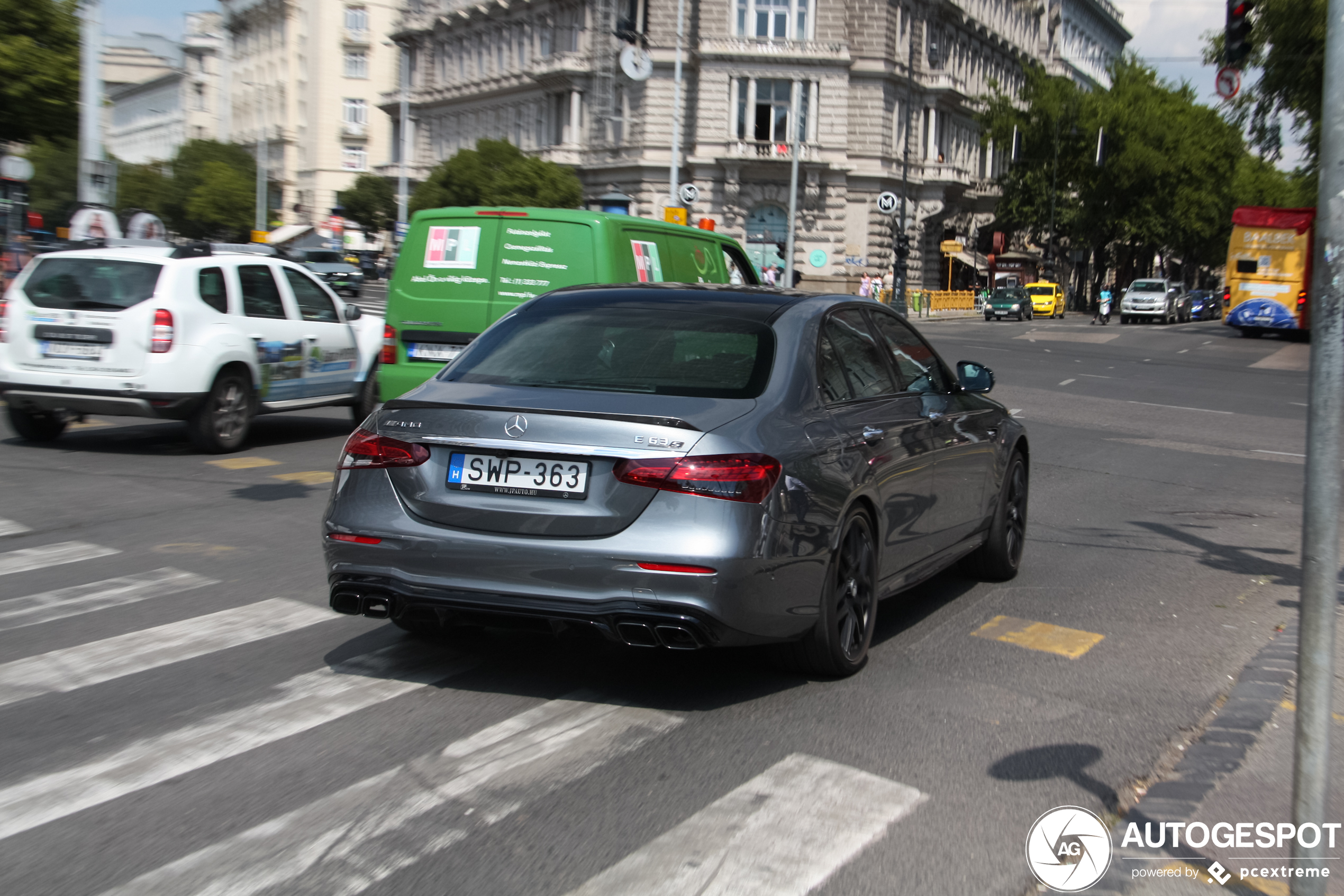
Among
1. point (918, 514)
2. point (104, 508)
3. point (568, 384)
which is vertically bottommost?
point (104, 508)

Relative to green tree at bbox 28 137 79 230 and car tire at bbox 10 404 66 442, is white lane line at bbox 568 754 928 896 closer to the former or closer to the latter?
car tire at bbox 10 404 66 442

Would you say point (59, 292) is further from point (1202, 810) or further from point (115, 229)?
point (115, 229)

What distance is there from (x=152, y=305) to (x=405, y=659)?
22.6 feet

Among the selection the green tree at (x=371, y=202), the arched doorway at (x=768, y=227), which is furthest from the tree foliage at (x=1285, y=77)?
the green tree at (x=371, y=202)

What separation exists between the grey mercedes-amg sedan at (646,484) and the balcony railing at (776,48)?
5837 centimetres

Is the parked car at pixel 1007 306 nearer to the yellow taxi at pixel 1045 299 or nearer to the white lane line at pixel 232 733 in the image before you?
the yellow taxi at pixel 1045 299

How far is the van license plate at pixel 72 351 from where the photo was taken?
439 inches

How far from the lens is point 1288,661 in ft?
19.4

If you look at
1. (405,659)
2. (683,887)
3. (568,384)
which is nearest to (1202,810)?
(683,887)

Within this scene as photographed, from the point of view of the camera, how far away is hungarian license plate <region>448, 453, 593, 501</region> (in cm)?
461

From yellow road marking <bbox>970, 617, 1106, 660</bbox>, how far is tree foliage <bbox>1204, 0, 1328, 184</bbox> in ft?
105

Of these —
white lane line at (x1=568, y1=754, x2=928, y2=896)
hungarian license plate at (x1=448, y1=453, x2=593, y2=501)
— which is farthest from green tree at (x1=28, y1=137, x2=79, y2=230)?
white lane line at (x1=568, y1=754, x2=928, y2=896)

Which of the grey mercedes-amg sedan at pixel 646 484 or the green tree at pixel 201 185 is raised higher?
the green tree at pixel 201 185

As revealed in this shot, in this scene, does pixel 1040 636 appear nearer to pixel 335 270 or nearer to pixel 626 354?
pixel 626 354
